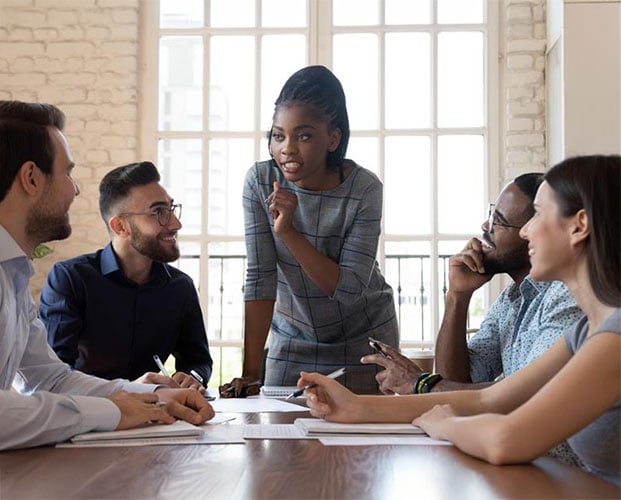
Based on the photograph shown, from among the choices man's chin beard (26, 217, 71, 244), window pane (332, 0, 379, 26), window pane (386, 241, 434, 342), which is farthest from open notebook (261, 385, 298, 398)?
window pane (332, 0, 379, 26)

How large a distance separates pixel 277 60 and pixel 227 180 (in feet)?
2.55

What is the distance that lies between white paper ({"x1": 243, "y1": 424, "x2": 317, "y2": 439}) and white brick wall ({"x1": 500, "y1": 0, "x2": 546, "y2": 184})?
3.63 metres

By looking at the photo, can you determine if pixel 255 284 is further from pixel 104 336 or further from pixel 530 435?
pixel 530 435

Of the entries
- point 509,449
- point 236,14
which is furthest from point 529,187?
point 236,14

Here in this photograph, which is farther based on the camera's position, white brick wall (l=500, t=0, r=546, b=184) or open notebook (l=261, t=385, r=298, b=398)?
white brick wall (l=500, t=0, r=546, b=184)

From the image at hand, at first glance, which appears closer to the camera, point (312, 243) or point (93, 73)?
point (312, 243)

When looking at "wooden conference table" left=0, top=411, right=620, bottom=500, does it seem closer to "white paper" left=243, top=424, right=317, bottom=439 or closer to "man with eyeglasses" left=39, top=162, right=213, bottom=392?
"white paper" left=243, top=424, right=317, bottom=439

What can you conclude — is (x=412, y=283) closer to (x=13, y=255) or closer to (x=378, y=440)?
(x=13, y=255)

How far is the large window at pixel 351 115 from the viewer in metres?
5.11

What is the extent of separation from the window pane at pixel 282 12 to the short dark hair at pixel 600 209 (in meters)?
4.02

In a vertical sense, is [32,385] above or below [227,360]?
above

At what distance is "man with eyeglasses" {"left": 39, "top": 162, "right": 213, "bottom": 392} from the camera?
2.62m

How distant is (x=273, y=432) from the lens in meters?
1.50

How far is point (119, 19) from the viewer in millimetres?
5195
